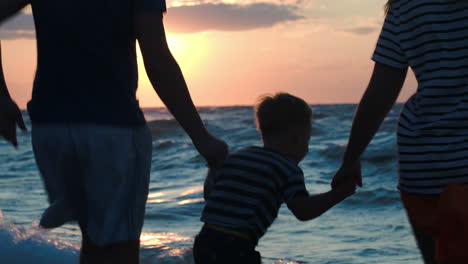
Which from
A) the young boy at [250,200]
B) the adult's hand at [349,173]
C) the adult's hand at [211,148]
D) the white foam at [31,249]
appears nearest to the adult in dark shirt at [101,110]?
the adult's hand at [211,148]

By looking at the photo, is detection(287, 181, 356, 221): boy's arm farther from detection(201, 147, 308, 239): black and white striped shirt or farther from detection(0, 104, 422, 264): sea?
detection(0, 104, 422, 264): sea

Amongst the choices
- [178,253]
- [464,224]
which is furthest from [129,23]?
[178,253]

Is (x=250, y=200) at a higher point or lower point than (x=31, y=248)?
higher

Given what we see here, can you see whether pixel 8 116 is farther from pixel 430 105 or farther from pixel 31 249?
pixel 31 249

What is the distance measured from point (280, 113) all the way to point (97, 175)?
0.85m

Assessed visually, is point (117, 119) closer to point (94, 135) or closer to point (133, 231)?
point (94, 135)

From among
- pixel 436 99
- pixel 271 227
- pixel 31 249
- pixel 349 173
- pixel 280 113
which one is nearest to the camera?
pixel 436 99

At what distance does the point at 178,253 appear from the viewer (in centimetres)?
541

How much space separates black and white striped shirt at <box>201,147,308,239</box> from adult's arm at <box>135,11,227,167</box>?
19.0 inches

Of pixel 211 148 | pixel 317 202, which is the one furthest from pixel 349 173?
pixel 211 148

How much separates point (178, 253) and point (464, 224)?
3.66 m

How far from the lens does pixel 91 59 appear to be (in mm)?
2098

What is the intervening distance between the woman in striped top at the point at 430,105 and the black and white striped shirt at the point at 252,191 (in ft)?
1.80

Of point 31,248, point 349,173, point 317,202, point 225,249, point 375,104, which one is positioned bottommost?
point 31,248
